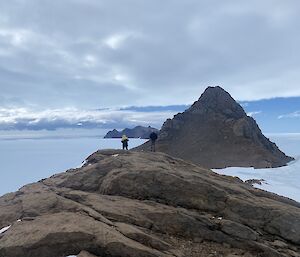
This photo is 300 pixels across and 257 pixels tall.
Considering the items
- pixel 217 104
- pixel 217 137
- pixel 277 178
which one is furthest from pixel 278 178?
pixel 217 104

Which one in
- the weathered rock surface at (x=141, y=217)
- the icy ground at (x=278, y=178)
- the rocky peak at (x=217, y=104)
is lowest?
the icy ground at (x=278, y=178)

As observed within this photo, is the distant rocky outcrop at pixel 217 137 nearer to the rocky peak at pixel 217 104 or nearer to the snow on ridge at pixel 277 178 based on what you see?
the rocky peak at pixel 217 104

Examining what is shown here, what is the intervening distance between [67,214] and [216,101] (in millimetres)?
68167

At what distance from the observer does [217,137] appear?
2692 inches

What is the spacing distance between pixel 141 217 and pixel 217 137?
56.6 meters

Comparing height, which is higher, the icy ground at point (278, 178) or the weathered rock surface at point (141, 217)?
the weathered rock surface at point (141, 217)

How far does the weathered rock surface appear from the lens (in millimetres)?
10867

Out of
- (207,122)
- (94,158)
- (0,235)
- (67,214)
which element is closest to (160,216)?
(67,214)

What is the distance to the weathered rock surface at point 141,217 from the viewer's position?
10.9 m

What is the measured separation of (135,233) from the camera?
11906 mm

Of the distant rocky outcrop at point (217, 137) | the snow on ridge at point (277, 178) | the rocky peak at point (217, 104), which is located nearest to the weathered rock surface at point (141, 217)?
the snow on ridge at point (277, 178)

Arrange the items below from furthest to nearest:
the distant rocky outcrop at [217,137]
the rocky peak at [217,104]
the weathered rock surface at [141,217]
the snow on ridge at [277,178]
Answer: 1. the rocky peak at [217,104]
2. the distant rocky outcrop at [217,137]
3. the snow on ridge at [277,178]
4. the weathered rock surface at [141,217]

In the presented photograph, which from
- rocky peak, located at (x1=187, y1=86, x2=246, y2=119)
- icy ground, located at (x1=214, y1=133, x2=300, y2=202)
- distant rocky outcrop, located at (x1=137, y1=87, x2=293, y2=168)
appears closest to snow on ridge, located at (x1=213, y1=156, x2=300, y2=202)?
icy ground, located at (x1=214, y1=133, x2=300, y2=202)

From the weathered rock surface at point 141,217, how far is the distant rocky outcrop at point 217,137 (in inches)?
1581
